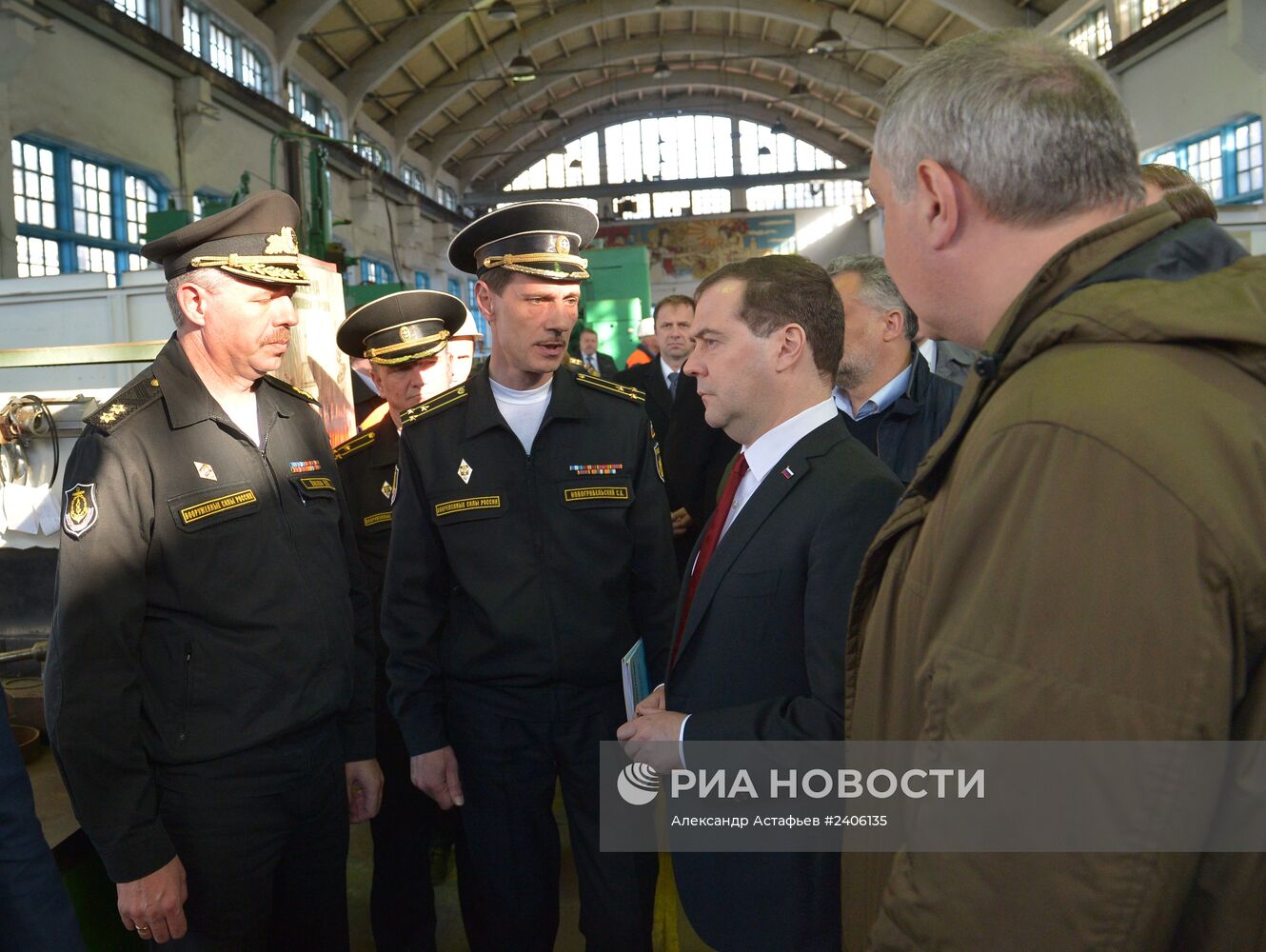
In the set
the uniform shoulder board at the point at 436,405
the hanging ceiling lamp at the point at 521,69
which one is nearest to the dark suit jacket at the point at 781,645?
the uniform shoulder board at the point at 436,405

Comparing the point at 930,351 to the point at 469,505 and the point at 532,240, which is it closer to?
the point at 532,240

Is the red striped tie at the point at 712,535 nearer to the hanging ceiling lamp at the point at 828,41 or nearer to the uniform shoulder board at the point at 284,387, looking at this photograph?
the uniform shoulder board at the point at 284,387

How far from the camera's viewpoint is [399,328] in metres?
3.22

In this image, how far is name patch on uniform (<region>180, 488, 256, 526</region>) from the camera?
1.91m

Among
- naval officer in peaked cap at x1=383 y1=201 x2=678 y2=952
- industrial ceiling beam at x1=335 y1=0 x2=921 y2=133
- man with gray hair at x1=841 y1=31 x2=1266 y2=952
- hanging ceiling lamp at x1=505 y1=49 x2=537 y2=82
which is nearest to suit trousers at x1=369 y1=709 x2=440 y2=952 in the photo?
naval officer in peaked cap at x1=383 y1=201 x2=678 y2=952

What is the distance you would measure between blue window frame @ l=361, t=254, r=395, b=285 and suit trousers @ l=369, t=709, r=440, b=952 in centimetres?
1737

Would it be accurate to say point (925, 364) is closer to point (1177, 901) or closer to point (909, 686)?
point (909, 686)

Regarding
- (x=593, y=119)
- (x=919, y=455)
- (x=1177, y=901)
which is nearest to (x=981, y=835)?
(x=1177, y=901)

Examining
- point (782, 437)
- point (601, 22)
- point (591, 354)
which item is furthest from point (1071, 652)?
point (601, 22)

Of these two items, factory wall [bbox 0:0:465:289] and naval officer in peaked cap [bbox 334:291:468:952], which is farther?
factory wall [bbox 0:0:465:289]

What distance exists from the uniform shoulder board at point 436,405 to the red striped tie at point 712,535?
827 millimetres

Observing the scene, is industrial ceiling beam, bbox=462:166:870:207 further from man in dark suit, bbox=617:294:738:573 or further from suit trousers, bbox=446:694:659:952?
suit trousers, bbox=446:694:659:952

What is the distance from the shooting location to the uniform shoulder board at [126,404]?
1.86 metres

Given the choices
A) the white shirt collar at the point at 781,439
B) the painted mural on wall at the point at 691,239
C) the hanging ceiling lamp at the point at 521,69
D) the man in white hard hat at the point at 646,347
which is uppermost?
the hanging ceiling lamp at the point at 521,69
